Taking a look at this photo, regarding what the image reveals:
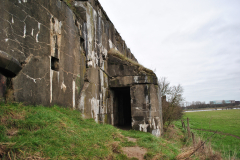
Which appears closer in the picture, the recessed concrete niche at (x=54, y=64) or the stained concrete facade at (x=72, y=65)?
the stained concrete facade at (x=72, y=65)

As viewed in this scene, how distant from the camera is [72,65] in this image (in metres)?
5.36

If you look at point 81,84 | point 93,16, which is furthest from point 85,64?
point 93,16

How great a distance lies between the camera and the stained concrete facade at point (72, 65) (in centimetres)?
353

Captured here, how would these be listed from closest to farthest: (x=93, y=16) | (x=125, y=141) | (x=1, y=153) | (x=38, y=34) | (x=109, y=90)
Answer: (x=1, y=153) < (x=38, y=34) < (x=125, y=141) < (x=93, y=16) < (x=109, y=90)

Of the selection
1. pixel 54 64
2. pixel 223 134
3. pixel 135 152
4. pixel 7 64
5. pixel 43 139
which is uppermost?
pixel 54 64

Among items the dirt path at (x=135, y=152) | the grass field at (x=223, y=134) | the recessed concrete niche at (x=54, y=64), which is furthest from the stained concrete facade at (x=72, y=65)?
the grass field at (x=223, y=134)

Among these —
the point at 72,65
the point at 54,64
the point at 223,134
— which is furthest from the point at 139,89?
the point at 223,134

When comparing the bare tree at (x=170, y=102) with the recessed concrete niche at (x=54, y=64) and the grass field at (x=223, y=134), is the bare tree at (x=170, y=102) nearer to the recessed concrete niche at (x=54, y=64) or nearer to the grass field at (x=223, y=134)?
the grass field at (x=223, y=134)

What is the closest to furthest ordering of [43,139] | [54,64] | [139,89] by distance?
[43,139], [54,64], [139,89]

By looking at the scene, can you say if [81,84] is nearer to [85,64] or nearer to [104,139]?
[85,64]

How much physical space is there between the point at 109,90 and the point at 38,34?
180 inches

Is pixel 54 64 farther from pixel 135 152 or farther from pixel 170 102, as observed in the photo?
pixel 170 102

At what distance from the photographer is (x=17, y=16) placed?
3562 mm

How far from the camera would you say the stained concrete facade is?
3527 mm
